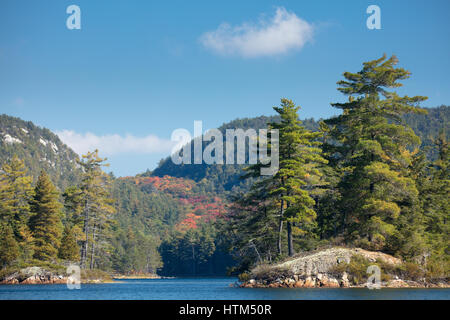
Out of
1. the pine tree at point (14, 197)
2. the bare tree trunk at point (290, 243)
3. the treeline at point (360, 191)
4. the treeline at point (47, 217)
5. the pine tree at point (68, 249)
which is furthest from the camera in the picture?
the pine tree at point (14, 197)

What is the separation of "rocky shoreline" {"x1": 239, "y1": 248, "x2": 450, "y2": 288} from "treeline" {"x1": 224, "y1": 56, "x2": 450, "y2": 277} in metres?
1.47

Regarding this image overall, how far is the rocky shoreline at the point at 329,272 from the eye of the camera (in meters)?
37.5

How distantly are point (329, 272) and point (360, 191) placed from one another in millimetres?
7481

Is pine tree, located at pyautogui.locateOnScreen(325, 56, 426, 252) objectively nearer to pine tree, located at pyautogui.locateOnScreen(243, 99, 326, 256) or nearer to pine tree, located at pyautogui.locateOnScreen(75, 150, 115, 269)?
pine tree, located at pyautogui.locateOnScreen(243, 99, 326, 256)

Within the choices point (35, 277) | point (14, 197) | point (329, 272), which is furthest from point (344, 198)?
point (14, 197)

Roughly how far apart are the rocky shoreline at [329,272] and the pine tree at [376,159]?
1.97m

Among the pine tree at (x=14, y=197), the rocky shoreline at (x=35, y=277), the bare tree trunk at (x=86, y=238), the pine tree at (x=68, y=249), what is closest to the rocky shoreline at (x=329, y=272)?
the rocky shoreline at (x=35, y=277)

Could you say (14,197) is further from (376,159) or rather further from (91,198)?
(376,159)

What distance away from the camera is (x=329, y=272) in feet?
124

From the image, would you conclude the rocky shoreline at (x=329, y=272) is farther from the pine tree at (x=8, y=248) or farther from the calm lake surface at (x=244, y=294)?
the pine tree at (x=8, y=248)

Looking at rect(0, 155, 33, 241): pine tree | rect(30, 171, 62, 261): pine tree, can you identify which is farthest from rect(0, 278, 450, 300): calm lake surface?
rect(0, 155, 33, 241): pine tree

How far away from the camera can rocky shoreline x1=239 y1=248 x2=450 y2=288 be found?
3747 cm
